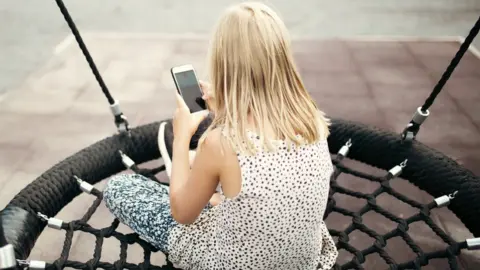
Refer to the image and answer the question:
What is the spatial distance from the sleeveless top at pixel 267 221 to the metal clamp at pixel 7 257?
0.29 m

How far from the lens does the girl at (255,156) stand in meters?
0.73

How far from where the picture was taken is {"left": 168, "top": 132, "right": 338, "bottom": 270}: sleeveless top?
76 centimetres

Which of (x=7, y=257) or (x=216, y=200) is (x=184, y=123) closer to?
(x=216, y=200)

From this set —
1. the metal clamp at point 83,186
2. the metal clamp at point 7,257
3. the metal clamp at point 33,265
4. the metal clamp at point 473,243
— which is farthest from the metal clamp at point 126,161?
the metal clamp at point 473,243

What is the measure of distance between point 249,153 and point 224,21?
0.67ft

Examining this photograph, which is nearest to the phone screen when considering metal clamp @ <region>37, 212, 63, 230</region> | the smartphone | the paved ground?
the smartphone

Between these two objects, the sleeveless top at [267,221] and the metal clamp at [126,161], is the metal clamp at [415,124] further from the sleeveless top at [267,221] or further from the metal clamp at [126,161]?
the metal clamp at [126,161]

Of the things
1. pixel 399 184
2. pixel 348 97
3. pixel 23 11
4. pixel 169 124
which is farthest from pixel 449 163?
pixel 23 11

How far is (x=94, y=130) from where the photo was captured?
6.44 ft

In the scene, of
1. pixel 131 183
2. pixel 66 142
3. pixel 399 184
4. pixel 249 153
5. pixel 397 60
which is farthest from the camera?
pixel 397 60

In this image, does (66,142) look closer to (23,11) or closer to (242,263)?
(242,263)

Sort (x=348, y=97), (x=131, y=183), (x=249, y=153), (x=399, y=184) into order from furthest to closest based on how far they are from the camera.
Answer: (x=348, y=97) < (x=399, y=184) < (x=131, y=183) < (x=249, y=153)

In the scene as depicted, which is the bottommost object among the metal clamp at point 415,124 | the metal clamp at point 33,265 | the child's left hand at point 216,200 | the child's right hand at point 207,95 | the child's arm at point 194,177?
the metal clamp at point 415,124

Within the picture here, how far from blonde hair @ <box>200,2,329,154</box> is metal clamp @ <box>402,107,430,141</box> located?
46 centimetres
